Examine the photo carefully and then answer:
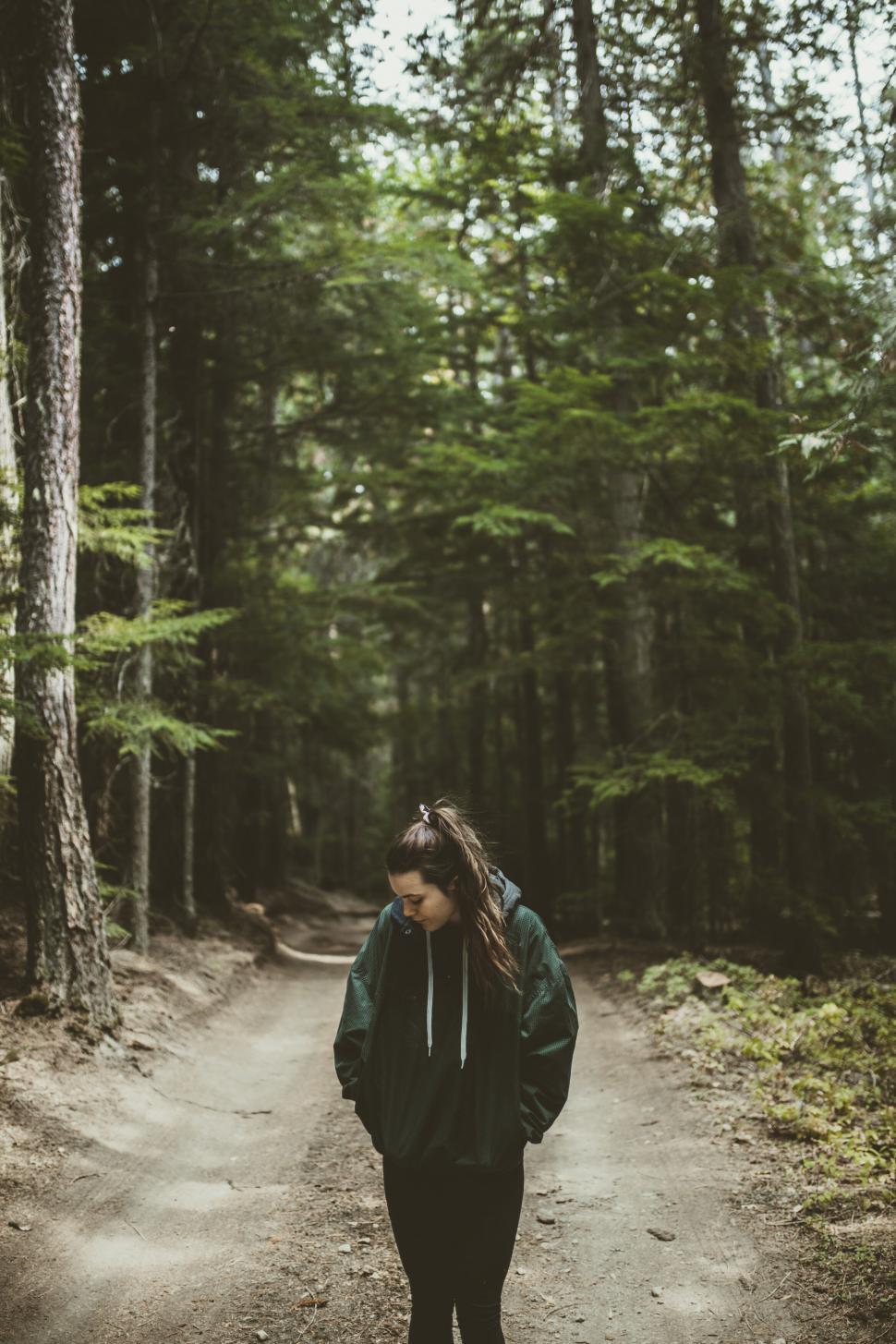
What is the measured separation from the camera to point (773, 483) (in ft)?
35.8

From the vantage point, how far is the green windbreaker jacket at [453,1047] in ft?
8.73

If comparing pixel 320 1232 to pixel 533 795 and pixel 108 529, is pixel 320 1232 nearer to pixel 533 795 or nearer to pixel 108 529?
pixel 108 529

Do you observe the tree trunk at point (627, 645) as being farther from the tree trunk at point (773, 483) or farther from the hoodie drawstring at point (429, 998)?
the hoodie drawstring at point (429, 998)

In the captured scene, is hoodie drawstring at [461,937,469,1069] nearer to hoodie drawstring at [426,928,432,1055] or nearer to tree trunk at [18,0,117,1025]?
hoodie drawstring at [426,928,432,1055]

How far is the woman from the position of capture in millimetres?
2678

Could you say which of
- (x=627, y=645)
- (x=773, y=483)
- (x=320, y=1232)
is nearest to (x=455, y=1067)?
(x=320, y=1232)

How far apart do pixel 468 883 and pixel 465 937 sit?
169 mm

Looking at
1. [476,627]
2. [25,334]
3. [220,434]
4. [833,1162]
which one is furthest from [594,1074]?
[476,627]

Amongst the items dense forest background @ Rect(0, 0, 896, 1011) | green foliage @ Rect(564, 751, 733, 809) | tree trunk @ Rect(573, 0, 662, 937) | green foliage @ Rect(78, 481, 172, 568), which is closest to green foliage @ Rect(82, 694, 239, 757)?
dense forest background @ Rect(0, 0, 896, 1011)

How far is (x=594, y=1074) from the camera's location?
7.71 metres

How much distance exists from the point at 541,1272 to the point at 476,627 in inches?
639

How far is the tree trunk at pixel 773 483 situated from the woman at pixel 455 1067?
8.55 meters

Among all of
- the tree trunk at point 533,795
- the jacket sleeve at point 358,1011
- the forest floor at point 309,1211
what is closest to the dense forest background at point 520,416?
the tree trunk at point 533,795

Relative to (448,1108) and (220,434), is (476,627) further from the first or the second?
(448,1108)
